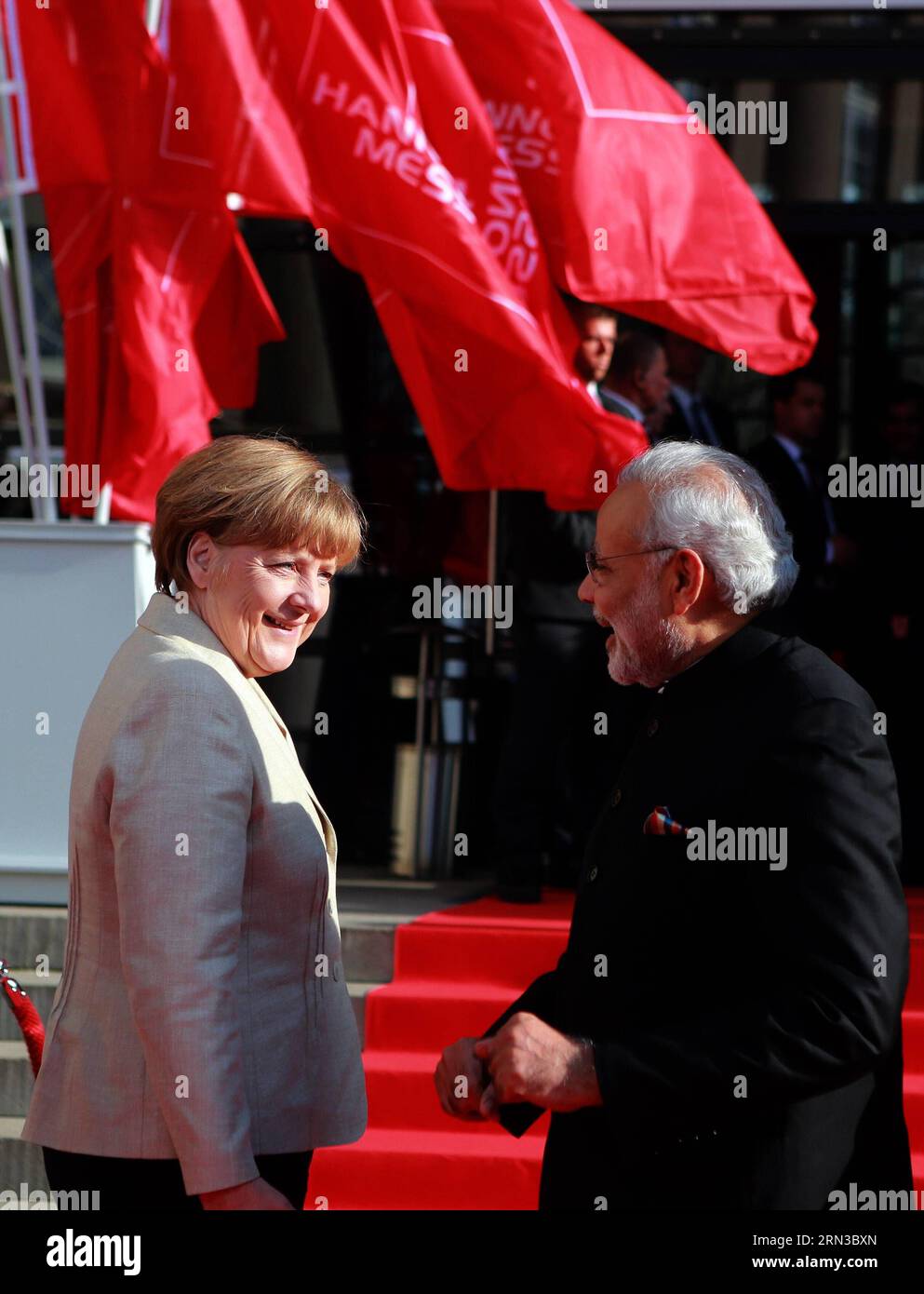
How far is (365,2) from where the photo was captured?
527 cm

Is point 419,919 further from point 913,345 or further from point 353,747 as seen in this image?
point 913,345

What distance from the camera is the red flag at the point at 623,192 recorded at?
5578mm

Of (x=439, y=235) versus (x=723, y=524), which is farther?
(x=439, y=235)

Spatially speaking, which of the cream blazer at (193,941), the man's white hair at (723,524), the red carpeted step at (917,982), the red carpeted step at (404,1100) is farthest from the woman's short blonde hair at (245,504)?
the red carpeted step at (917,982)

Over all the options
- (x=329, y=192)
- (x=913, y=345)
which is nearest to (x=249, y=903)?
(x=329, y=192)

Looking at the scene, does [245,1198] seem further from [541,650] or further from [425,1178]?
[541,650]

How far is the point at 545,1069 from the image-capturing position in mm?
2115

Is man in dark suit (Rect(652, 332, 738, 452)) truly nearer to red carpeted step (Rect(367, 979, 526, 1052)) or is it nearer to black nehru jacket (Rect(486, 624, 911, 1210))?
red carpeted step (Rect(367, 979, 526, 1052))

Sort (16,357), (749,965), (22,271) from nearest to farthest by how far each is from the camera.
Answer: (749,965), (16,357), (22,271)

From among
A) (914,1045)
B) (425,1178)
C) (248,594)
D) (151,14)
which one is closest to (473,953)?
(425,1178)

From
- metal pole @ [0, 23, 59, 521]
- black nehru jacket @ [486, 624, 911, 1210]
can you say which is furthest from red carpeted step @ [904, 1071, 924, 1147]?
metal pole @ [0, 23, 59, 521]

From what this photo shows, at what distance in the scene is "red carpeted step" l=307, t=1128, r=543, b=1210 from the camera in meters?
4.45

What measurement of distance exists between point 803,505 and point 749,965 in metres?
4.47

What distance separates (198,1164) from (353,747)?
206 inches
